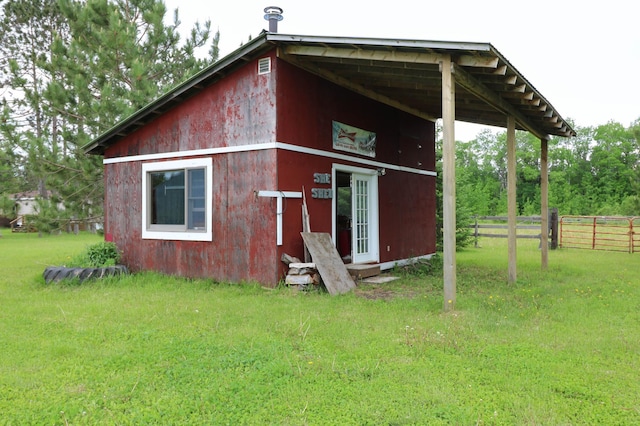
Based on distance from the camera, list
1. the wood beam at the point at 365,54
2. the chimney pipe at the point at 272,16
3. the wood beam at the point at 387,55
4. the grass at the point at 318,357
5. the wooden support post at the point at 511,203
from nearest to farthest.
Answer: the grass at the point at 318,357 < the wood beam at the point at 387,55 < the wood beam at the point at 365,54 < the wooden support post at the point at 511,203 < the chimney pipe at the point at 272,16

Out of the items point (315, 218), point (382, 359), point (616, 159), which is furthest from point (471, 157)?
point (382, 359)

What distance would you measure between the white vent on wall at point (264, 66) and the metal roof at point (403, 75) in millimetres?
→ 174

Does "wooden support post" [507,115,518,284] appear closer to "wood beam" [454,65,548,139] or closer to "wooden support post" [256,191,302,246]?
"wood beam" [454,65,548,139]

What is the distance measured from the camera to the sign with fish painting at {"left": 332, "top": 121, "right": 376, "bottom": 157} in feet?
27.7

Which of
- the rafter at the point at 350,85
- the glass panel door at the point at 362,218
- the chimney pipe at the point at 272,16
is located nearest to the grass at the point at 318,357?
the glass panel door at the point at 362,218

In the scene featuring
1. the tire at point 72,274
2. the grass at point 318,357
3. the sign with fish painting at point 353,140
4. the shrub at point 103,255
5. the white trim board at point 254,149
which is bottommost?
the grass at point 318,357

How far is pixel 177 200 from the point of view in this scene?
8383mm

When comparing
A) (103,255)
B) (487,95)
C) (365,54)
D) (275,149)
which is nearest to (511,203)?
(487,95)

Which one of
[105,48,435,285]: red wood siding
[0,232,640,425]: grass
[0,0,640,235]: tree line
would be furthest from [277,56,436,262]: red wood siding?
[0,0,640,235]: tree line

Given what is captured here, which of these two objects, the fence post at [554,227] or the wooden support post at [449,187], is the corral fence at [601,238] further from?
the wooden support post at [449,187]

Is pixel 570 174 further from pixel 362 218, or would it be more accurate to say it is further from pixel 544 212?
pixel 362 218

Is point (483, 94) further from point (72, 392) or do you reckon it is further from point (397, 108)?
point (72, 392)

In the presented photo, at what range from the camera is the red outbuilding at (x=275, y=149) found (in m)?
7.07

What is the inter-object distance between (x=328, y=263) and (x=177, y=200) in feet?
10.3
